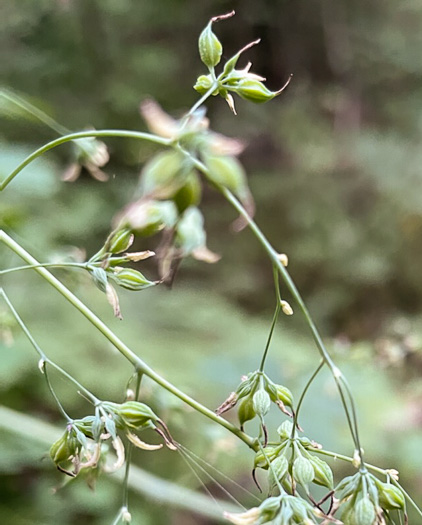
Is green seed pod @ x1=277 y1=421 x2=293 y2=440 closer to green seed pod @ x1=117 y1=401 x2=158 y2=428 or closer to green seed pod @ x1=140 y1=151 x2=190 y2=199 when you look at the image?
green seed pod @ x1=117 y1=401 x2=158 y2=428

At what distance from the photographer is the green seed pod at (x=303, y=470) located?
14.3 inches

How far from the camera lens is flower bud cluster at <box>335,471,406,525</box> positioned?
13.7 inches

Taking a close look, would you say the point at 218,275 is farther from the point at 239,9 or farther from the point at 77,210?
the point at 239,9

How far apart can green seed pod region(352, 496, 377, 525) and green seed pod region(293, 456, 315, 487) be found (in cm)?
3

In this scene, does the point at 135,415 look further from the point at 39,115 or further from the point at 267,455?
the point at 39,115

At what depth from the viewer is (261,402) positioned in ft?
1.22

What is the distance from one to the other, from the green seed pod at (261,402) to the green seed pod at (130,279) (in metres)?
0.10

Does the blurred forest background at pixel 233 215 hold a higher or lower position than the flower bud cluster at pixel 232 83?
higher

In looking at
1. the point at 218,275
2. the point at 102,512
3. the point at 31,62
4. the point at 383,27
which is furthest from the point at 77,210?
the point at 383,27

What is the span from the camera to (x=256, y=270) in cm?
347

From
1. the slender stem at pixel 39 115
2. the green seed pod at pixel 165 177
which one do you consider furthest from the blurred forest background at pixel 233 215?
the green seed pod at pixel 165 177

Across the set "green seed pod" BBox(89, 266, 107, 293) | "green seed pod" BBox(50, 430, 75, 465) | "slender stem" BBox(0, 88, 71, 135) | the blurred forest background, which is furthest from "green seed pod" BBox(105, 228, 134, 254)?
the blurred forest background

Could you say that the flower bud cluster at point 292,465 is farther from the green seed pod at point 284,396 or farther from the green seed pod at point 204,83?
the green seed pod at point 204,83

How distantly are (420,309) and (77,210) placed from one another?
2217mm
